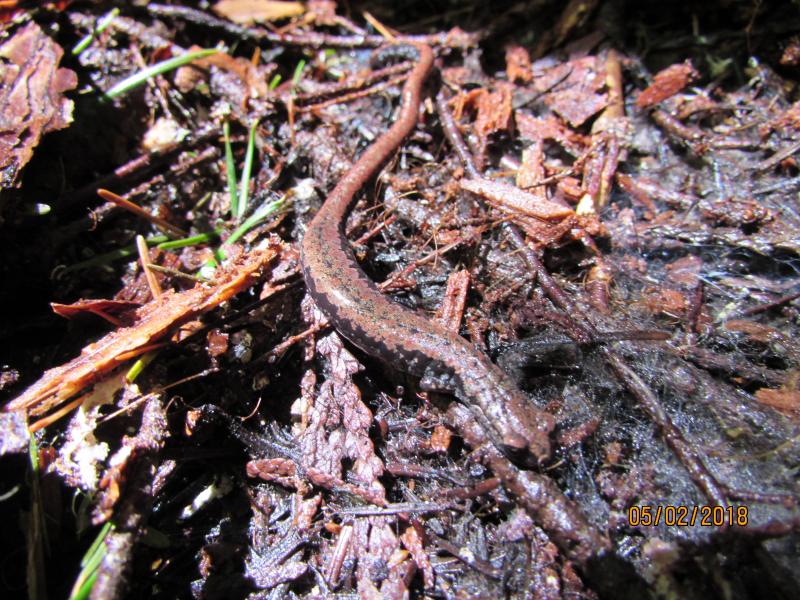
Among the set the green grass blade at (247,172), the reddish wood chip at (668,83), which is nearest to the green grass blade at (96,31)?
the green grass blade at (247,172)

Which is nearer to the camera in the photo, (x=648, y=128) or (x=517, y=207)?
(x=517, y=207)

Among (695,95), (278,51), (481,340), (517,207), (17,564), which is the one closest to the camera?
(17,564)

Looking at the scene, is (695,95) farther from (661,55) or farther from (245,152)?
(245,152)

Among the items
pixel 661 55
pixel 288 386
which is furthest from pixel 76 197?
pixel 661 55

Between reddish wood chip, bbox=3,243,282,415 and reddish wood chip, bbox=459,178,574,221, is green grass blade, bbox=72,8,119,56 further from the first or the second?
reddish wood chip, bbox=459,178,574,221
